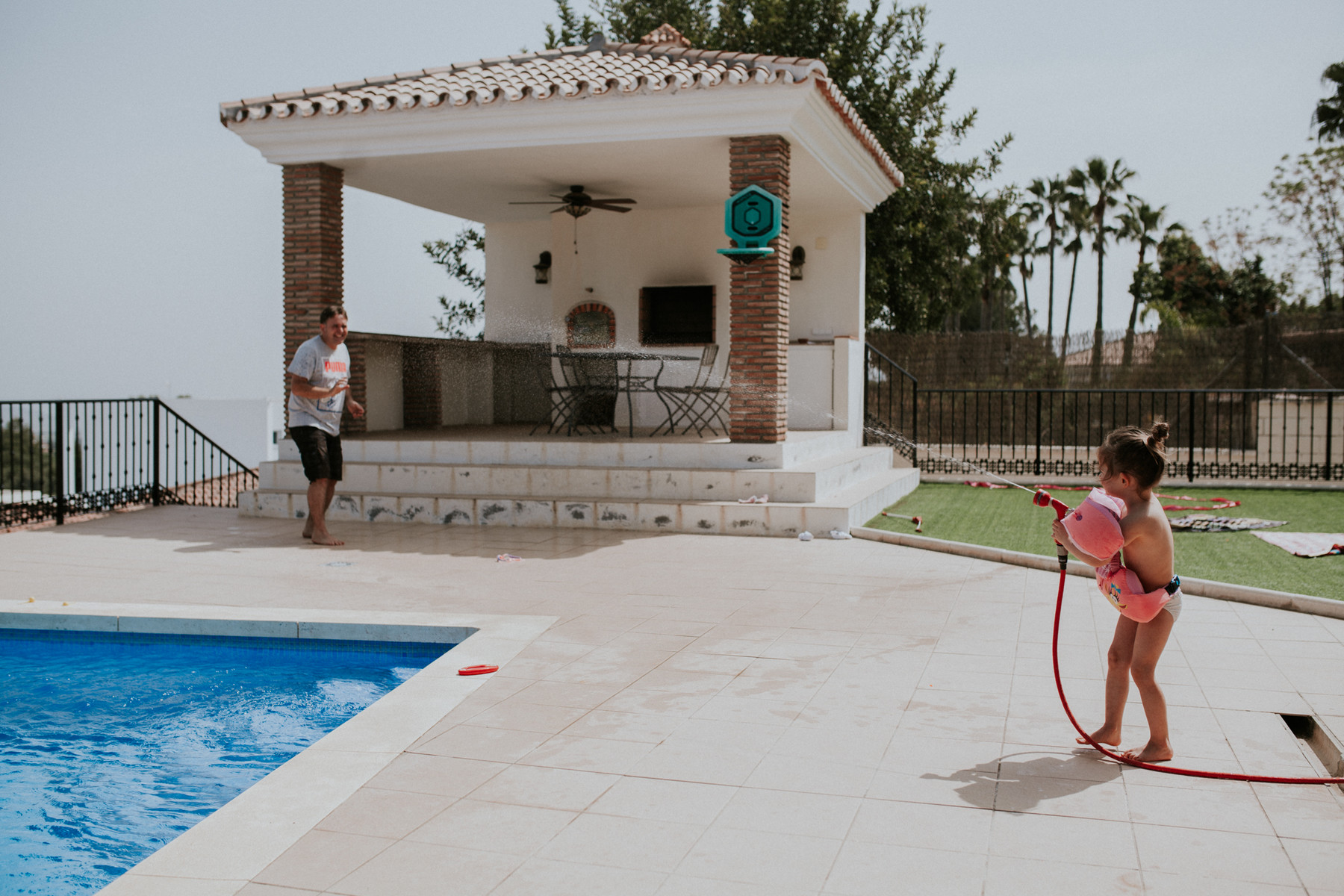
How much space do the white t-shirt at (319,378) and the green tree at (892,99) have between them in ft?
44.2

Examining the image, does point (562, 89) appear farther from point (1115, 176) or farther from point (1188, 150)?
point (1115, 176)

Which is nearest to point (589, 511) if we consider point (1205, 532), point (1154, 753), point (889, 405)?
point (1205, 532)

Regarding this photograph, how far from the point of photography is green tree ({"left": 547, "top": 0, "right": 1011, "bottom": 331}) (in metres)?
19.1

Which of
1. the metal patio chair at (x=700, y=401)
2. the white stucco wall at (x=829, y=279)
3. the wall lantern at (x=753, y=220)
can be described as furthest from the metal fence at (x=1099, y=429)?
the wall lantern at (x=753, y=220)

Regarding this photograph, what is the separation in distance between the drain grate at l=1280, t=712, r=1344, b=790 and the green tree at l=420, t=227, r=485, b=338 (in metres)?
20.7

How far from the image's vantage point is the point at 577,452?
932 cm

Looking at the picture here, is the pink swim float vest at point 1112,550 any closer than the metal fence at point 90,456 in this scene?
Yes

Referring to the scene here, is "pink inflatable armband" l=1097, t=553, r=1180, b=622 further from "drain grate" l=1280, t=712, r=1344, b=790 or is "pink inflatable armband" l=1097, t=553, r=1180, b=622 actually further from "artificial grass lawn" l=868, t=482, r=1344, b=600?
"artificial grass lawn" l=868, t=482, r=1344, b=600

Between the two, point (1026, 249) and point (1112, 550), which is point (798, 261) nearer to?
point (1112, 550)

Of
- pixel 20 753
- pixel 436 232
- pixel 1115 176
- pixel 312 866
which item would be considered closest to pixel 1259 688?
pixel 312 866

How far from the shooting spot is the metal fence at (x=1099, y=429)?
1270cm

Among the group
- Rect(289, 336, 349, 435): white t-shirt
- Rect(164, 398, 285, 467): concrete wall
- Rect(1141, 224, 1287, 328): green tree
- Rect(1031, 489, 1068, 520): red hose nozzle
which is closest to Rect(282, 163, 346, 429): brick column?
Rect(289, 336, 349, 435): white t-shirt

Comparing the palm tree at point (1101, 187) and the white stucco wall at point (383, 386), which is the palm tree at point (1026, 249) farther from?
the white stucco wall at point (383, 386)

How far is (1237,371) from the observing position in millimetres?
17328
